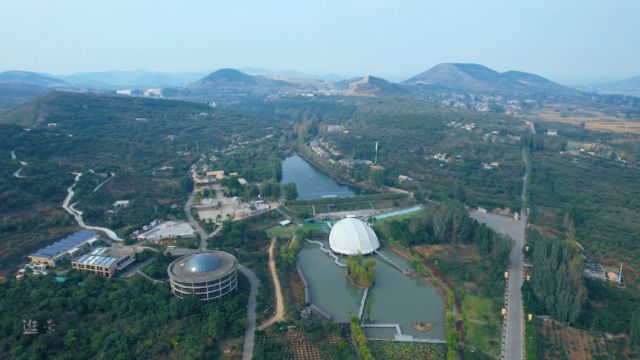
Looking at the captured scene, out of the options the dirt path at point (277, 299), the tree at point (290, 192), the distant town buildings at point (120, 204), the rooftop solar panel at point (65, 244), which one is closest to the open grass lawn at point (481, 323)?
the dirt path at point (277, 299)

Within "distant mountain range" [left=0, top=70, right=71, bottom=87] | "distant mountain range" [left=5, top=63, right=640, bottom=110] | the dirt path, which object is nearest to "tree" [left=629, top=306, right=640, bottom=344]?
the dirt path

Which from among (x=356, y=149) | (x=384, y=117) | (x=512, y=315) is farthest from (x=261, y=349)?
(x=384, y=117)

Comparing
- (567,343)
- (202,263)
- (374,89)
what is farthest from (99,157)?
(374,89)

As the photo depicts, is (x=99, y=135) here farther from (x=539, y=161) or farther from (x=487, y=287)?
(x=539, y=161)

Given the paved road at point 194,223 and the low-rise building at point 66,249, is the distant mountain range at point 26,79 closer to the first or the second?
the paved road at point 194,223

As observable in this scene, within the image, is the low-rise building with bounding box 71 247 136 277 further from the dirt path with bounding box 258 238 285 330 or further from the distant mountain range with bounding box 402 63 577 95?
the distant mountain range with bounding box 402 63 577 95

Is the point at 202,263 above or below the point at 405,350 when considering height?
above

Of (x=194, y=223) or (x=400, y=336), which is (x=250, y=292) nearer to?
(x=400, y=336)

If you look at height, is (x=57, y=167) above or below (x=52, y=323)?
above
